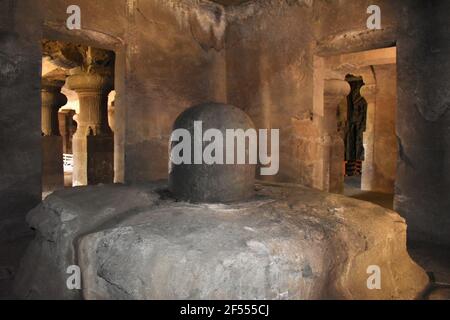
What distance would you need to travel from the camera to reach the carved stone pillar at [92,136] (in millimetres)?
8328

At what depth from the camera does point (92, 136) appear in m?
8.48

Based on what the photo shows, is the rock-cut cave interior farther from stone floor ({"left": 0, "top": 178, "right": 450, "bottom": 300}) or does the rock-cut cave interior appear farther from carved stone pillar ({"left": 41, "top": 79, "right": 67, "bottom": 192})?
carved stone pillar ({"left": 41, "top": 79, "right": 67, "bottom": 192})

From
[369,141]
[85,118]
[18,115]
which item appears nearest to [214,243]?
[18,115]

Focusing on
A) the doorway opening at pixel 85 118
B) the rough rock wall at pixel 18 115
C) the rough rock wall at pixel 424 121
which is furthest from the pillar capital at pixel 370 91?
the rough rock wall at pixel 18 115

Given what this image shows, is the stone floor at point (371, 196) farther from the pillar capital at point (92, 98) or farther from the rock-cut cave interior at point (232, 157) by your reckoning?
the pillar capital at point (92, 98)

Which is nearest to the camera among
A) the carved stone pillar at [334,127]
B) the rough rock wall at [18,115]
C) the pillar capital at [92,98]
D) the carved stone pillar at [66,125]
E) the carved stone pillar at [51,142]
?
the rough rock wall at [18,115]

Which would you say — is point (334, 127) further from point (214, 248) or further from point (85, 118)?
point (85, 118)

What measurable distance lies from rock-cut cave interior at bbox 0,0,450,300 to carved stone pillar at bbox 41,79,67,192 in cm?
145

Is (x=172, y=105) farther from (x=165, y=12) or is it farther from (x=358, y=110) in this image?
(x=358, y=110)

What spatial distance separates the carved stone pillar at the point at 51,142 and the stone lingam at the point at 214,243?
5308mm

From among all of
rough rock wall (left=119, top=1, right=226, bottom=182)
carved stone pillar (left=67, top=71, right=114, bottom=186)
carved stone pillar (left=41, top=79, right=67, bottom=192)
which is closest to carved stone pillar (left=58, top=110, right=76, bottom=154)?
carved stone pillar (left=41, top=79, right=67, bottom=192)

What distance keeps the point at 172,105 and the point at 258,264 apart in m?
4.16

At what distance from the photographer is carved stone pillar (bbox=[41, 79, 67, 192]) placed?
8.31m

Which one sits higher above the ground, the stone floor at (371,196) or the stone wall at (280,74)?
the stone wall at (280,74)
